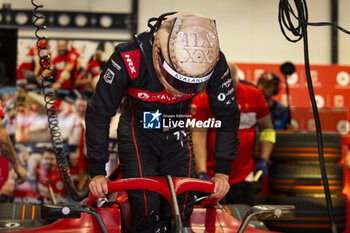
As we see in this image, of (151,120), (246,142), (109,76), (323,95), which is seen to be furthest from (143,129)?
(323,95)

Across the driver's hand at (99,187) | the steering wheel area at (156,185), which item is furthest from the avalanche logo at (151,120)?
the steering wheel area at (156,185)

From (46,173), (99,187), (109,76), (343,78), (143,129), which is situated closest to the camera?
(99,187)

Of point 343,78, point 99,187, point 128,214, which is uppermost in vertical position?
point 343,78

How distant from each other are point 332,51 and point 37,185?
3215 millimetres

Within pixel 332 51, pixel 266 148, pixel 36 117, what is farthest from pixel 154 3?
pixel 332 51

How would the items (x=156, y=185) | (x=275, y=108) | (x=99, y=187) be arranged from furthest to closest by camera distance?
1. (x=275, y=108)
2. (x=99, y=187)
3. (x=156, y=185)

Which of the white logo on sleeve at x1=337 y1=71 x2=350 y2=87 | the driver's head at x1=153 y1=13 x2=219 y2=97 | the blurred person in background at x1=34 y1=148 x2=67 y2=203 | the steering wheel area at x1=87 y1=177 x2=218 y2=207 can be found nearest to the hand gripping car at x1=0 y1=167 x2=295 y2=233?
the steering wheel area at x1=87 y1=177 x2=218 y2=207

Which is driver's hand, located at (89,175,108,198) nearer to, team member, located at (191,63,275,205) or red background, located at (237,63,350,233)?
team member, located at (191,63,275,205)

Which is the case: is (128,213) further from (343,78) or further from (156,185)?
(343,78)

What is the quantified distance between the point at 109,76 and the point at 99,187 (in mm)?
434

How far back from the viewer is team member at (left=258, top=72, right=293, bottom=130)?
3.68m

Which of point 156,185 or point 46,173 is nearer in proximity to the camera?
point 156,185

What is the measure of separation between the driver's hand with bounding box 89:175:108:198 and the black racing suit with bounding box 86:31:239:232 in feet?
0.42

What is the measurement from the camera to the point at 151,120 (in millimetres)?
2012
